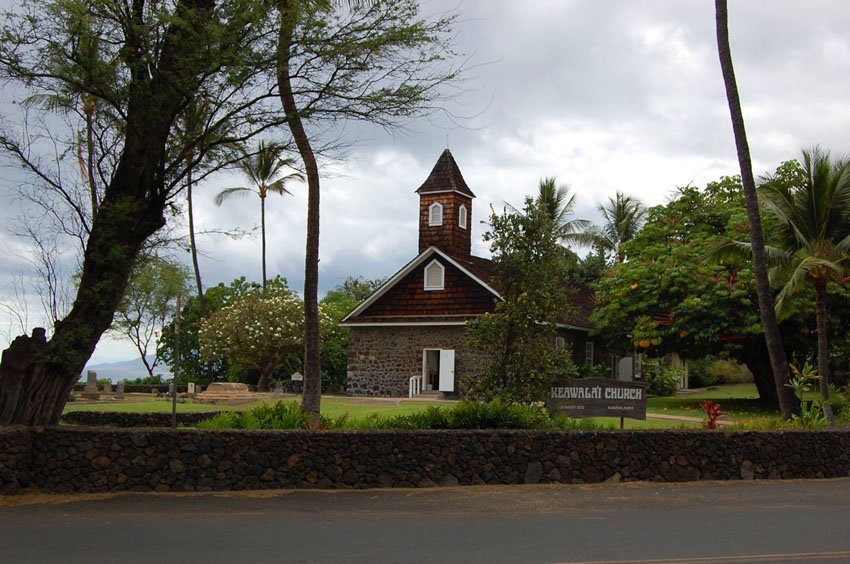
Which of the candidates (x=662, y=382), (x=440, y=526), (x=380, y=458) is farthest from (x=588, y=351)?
(x=440, y=526)

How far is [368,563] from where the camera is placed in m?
7.97

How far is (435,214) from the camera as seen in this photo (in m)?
33.2

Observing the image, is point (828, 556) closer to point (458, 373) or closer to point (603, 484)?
point (603, 484)

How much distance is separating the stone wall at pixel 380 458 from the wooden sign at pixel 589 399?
1.64m

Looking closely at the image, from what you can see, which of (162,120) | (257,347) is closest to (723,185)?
(257,347)

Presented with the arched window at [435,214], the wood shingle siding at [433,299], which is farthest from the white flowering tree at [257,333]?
the arched window at [435,214]

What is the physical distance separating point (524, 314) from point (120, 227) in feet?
22.5

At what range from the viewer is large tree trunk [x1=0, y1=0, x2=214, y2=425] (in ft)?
41.6

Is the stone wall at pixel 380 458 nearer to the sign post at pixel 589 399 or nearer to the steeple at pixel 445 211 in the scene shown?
the sign post at pixel 589 399

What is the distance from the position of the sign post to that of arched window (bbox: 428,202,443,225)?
18114 millimetres

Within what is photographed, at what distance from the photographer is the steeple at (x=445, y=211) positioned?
3291 cm

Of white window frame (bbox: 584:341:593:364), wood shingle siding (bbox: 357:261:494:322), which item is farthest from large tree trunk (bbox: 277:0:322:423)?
white window frame (bbox: 584:341:593:364)

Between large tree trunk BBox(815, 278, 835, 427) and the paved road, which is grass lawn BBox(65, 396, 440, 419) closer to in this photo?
large tree trunk BBox(815, 278, 835, 427)

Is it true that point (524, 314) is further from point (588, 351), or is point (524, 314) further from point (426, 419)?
point (588, 351)
